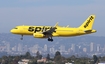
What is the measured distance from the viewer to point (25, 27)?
13375 centimetres

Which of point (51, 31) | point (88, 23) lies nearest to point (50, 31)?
point (51, 31)

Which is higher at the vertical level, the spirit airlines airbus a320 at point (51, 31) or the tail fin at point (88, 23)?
the tail fin at point (88, 23)

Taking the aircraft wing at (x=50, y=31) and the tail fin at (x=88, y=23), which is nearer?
the aircraft wing at (x=50, y=31)

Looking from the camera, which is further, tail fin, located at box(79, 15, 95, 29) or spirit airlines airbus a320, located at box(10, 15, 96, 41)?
tail fin, located at box(79, 15, 95, 29)

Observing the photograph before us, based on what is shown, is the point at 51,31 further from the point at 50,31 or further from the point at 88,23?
the point at 88,23

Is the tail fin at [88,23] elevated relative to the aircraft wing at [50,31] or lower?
elevated

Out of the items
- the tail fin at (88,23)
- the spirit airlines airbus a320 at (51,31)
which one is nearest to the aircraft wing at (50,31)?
the spirit airlines airbus a320 at (51,31)

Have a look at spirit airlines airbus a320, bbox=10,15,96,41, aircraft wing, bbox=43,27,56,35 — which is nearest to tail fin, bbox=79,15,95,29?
spirit airlines airbus a320, bbox=10,15,96,41

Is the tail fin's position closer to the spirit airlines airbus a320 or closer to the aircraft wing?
the spirit airlines airbus a320

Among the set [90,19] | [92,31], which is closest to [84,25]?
[90,19]

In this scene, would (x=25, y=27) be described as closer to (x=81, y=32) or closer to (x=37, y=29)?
(x=37, y=29)

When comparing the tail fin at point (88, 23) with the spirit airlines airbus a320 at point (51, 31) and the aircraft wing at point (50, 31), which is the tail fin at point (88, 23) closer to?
the spirit airlines airbus a320 at point (51, 31)

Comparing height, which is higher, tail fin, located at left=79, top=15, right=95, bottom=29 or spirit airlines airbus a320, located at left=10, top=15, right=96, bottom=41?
tail fin, located at left=79, top=15, right=95, bottom=29

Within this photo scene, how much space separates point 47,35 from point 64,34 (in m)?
5.23
